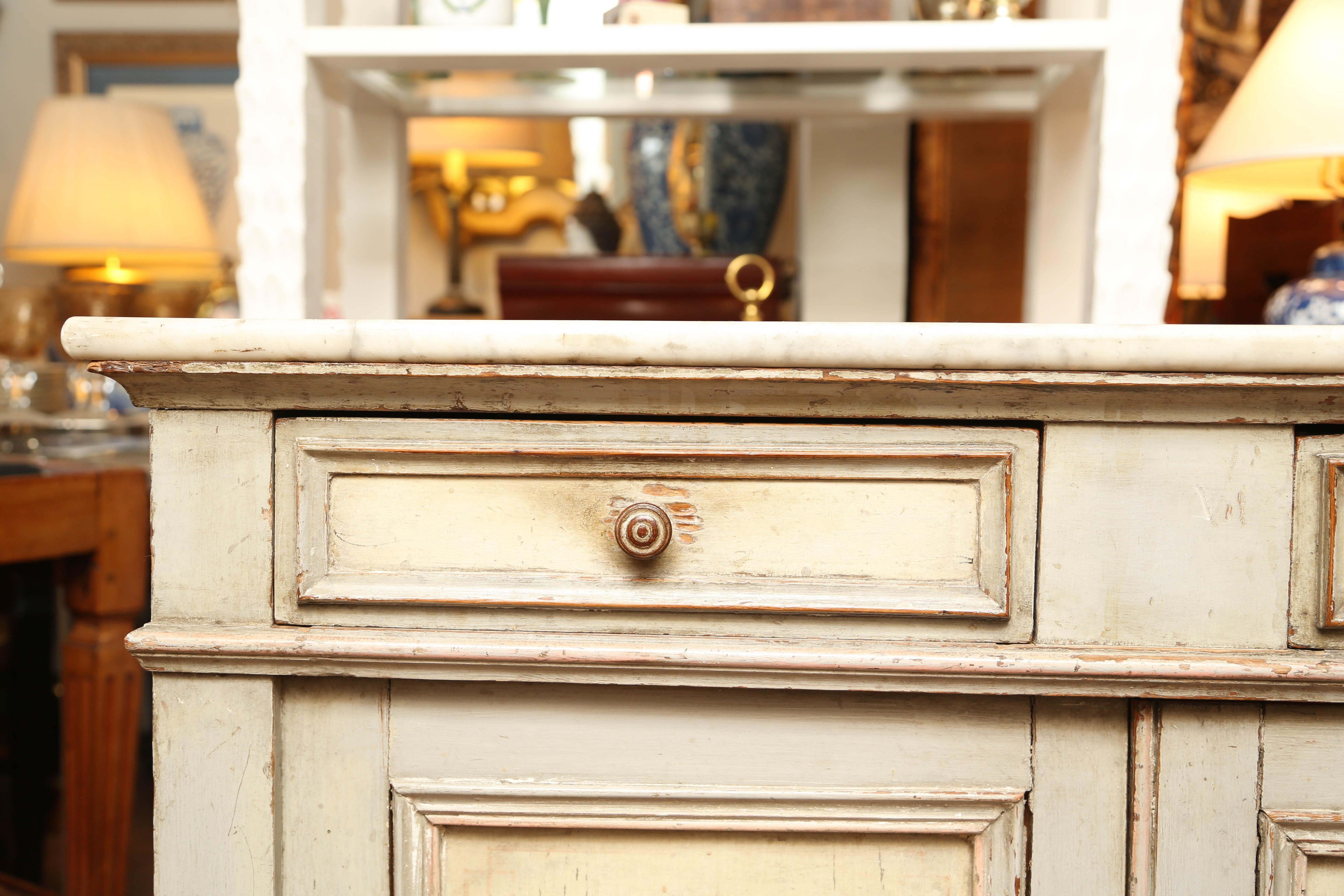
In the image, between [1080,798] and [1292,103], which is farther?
[1292,103]

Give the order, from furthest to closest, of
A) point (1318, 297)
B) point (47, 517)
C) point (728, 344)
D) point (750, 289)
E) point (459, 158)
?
1. point (459, 158)
2. point (47, 517)
3. point (750, 289)
4. point (1318, 297)
5. point (728, 344)

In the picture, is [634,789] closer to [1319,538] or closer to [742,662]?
[742,662]

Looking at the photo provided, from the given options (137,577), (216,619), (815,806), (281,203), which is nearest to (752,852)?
(815,806)

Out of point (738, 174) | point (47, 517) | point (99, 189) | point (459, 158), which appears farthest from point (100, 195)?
point (738, 174)

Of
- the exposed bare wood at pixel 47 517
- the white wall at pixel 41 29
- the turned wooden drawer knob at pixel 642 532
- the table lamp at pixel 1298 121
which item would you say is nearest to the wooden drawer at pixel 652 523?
the turned wooden drawer knob at pixel 642 532

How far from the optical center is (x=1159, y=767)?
Answer: 44cm

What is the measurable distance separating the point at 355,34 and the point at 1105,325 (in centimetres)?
59

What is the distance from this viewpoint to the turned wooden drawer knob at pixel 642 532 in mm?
447

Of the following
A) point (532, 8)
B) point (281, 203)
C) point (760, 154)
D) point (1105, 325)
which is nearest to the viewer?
point (1105, 325)

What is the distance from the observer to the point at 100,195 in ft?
4.49

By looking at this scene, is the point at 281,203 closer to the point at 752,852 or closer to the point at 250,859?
the point at 250,859

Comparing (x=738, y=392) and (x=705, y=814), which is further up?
(x=738, y=392)

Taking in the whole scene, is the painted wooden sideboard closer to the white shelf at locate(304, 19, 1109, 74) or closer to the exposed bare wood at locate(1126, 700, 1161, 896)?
the exposed bare wood at locate(1126, 700, 1161, 896)

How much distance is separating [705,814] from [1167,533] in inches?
10.9
